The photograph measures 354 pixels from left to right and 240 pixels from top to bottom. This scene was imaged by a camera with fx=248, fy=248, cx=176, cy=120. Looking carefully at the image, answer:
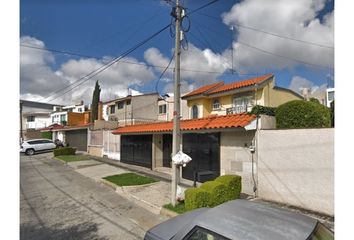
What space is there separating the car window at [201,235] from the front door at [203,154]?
26.2 feet

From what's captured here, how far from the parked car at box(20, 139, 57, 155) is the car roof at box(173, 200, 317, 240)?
3089 centimetres

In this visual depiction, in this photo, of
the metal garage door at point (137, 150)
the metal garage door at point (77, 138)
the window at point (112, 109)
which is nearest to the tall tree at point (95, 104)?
the window at point (112, 109)

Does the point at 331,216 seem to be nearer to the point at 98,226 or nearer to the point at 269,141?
the point at 269,141

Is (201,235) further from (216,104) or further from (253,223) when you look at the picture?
(216,104)

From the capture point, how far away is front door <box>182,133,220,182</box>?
Answer: 12.0 metres

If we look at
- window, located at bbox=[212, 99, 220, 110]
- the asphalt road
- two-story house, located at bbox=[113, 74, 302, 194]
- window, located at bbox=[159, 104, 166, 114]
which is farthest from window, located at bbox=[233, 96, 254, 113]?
window, located at bbox=[159, 104, 166, 114]

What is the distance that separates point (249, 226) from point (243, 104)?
18.8m

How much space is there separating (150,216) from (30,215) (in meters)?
4.05

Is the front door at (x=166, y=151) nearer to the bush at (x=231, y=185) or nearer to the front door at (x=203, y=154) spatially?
the front door at (x=203, y=154)

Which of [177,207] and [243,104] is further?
[243,104]

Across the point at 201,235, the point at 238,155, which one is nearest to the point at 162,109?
the point at 238,155

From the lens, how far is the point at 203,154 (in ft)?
42.0

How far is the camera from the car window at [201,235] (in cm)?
320

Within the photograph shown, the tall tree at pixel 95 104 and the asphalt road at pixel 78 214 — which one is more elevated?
the tall tree at pixel 95 104
